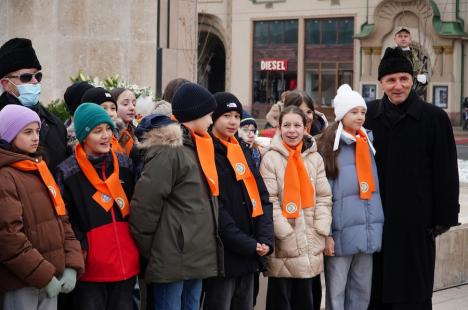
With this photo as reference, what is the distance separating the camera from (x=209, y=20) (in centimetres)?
4956

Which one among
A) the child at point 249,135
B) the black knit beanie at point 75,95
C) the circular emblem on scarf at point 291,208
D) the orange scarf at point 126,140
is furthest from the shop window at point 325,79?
the circular emblem on scarf at point 291,208

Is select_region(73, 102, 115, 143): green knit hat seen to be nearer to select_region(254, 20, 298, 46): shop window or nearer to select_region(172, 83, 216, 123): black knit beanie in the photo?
select_region(172, 83, 216, 123): black knit beanie

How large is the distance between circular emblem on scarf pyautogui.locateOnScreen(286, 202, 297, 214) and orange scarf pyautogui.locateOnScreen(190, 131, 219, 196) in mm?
721

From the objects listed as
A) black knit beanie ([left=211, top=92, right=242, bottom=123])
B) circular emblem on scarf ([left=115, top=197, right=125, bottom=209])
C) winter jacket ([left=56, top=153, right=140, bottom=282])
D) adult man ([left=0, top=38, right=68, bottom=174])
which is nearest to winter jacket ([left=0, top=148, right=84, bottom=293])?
winter jacket ([left=56, top=153, right=140, bottom=282])

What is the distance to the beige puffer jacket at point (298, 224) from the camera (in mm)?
6035

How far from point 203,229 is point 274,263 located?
0.89 m

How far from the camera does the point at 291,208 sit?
6062 mm

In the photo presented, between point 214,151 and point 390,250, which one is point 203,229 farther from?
point 390,250

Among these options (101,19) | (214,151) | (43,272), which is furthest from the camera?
(101,19)

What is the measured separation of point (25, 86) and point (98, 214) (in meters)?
1.03

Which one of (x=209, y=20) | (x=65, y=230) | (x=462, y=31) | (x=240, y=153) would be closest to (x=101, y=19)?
(x=240, y=153)

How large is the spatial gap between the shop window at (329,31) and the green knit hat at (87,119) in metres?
41.3

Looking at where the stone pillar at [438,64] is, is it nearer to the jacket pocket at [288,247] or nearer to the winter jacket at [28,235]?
the jacket pocket at [288,247]

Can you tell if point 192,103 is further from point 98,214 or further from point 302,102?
point 302,102
